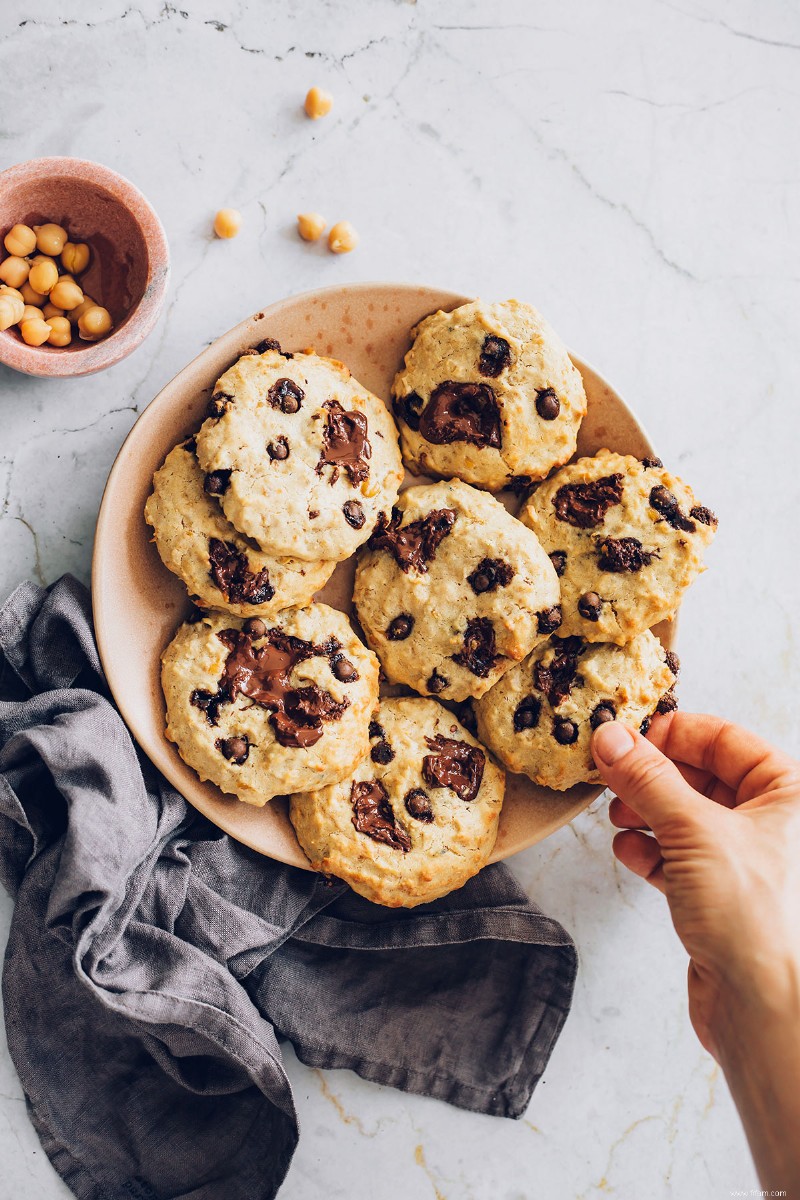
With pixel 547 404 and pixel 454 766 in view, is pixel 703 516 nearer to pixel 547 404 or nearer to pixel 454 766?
pixel 547 404

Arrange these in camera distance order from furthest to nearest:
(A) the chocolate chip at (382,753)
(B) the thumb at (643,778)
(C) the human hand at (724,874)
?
(A) the chocolate chip at (382,753)
(B) the thumb at (643,778)
(C) the human hand at (724,874)

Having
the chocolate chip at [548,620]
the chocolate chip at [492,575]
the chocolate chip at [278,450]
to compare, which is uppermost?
the chocolate chip at [278,450]

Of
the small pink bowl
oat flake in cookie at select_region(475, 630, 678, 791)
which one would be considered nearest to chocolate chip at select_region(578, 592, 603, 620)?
→ oat flake in cookie at select_region(475, 630, 678, 791)

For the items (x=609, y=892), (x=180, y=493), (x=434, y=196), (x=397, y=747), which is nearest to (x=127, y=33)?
(x=434, y=196)

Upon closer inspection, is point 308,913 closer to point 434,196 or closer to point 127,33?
point 434,196

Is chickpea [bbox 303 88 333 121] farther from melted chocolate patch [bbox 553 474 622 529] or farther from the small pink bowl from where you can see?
melted chocolate patch [bbox 553 474 622 529]

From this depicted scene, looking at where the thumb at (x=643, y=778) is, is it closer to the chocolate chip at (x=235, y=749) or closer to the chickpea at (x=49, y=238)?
the chocolate chip at (x=235, y=749)

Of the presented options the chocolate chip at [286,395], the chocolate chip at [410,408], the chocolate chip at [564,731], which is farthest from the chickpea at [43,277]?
the chocolate chip at [564,731]
